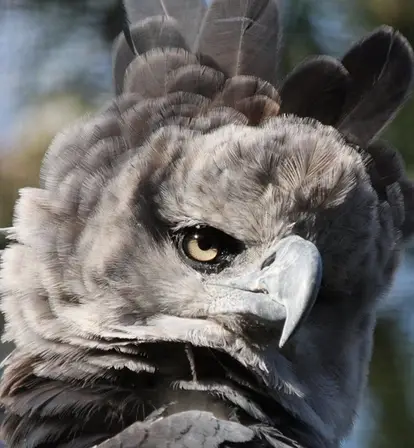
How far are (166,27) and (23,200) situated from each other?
11.8 inches

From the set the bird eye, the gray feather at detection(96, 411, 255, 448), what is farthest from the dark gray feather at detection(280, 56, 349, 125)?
the gray feather at detection(96, 411, 255, 448)

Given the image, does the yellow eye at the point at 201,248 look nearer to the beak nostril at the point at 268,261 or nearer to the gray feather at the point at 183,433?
the beak nostril at the point at 268,261

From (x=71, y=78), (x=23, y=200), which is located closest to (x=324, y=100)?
(x=23, y=200)

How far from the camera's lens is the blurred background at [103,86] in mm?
1860

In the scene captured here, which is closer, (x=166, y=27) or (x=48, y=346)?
(x=48, y=346)

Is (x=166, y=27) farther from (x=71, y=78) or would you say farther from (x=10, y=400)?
(x=71, y=78)

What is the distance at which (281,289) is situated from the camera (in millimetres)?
1065

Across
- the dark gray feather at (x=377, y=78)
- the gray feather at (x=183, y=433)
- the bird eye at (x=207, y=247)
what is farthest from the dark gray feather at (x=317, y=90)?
the gray feather at (x=183, y=433)

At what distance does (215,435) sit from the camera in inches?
39.8

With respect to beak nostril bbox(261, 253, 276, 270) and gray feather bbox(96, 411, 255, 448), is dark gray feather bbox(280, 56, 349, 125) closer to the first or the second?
beak nostril bbox(261, 253, 276, 270)

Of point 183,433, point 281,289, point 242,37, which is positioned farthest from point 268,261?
point 242,37

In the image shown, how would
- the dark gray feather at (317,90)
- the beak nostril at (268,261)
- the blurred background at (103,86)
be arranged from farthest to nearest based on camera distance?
the blurred background at (103,86) < the dark gray feather at (317,90) < the beak nostril at (268,261)

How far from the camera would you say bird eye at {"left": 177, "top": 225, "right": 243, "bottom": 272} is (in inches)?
45.1

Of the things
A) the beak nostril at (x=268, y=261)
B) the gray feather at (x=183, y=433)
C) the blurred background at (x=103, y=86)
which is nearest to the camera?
the gray feather at (x=183, y=433)
